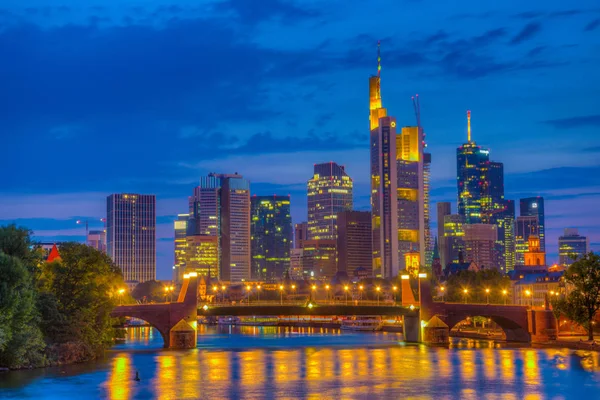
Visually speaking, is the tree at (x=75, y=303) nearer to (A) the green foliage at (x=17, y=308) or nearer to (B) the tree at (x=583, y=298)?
(A) the green foliage at (x=17, y=308)

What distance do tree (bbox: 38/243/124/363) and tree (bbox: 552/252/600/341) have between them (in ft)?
210

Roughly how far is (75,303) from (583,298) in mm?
70497

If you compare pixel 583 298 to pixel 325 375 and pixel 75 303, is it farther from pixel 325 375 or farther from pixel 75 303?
pixel 75 303

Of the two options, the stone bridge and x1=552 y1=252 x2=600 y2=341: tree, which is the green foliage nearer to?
the stone bridge

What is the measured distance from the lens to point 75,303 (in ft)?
395

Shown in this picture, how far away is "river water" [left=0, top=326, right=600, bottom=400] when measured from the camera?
91938mm

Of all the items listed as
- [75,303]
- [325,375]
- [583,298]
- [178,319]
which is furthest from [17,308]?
[583,298]

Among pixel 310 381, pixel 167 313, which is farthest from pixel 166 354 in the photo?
pixel 310 381

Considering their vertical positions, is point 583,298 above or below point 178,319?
above

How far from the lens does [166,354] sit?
135 meters

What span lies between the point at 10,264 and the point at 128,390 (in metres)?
18.2

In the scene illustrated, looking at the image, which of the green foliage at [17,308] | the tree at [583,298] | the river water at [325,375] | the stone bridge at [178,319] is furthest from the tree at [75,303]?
the tree at [583,298]

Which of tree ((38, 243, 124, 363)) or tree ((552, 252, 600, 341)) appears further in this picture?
tree ((552, 252, 600, 341))

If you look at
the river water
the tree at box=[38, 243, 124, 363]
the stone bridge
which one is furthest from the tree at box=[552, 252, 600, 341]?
the tree at box=[38, 243, 124, 363]
